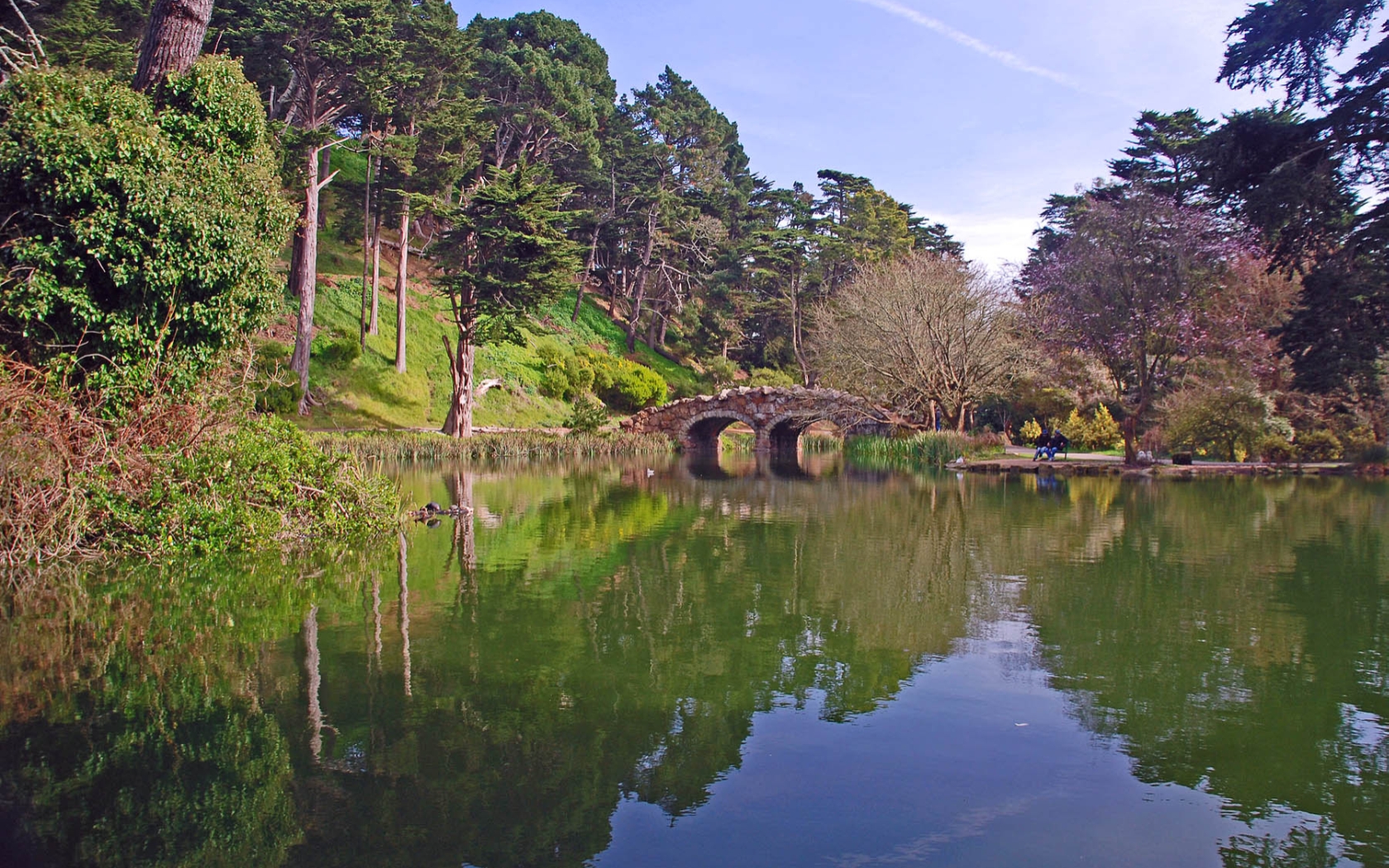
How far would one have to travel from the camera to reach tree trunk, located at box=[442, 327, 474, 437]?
105ft

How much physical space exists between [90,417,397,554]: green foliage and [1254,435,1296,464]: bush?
25.5 meters

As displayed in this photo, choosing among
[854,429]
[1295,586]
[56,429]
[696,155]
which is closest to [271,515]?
[56,429]

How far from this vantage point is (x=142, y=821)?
4.32 m

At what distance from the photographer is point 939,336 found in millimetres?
32406

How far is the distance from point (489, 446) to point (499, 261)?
6.20 meters

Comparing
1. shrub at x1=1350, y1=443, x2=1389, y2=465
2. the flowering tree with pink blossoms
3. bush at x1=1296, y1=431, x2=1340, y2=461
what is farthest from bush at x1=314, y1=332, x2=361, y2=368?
shrub at x1=1350, y1=443, x2=1389, y2=465

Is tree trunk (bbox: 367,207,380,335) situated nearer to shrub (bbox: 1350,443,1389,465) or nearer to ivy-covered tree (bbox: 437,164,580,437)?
ivy-covered tree (bbox: 437,164,580,437)

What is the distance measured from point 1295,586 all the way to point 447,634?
829 cm

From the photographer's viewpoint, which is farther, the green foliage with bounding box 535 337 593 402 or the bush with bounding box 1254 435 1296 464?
the green foliage with bounding box 535 337 593 402

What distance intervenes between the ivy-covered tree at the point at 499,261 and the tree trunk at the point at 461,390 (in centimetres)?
3

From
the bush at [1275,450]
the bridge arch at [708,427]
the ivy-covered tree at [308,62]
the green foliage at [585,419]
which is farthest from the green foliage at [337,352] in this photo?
the bush at [1275,450]

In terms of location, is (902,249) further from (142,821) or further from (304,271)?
(142,821)

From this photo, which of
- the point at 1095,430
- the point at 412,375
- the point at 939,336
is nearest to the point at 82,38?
the point at 412,375

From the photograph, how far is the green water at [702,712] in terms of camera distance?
4281 millimetres
